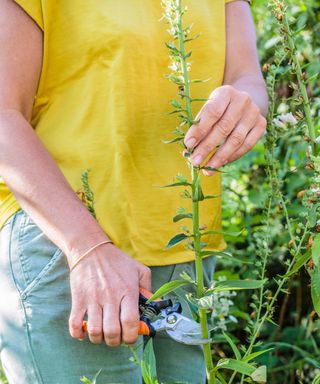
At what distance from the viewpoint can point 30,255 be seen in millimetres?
1592

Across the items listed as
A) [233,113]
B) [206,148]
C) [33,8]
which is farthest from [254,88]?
[33,8]

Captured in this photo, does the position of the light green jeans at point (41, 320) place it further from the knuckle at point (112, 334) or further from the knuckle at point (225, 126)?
the knuckle at point (225, 126)

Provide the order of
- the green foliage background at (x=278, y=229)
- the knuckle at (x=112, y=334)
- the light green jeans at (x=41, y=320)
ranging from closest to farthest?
the knuckle at (x=112, y=334), the light green jeans at (x=41, y=320), the green foliage background at (x=278, y=229)

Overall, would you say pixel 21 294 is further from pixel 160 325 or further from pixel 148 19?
pixel 148 19

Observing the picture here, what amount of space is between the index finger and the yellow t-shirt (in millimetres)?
179

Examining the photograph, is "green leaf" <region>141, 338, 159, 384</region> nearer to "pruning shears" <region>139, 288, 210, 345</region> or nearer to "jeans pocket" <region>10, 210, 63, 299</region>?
"pruning shears" <region>139, 288, 210, 345</region>

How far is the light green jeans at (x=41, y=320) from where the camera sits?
1568 millimetres

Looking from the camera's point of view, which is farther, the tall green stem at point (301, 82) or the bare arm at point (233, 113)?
the tall green stem at point (301, 82)

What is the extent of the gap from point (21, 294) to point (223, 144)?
507 mm

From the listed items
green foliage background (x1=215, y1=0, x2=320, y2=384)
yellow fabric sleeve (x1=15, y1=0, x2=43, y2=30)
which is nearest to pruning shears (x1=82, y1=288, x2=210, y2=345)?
yellow fabric sleeve (x1=15, y1=0, x2=43, y2=30)

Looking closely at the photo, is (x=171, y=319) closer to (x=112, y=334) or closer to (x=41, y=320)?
(x=112, y=334)

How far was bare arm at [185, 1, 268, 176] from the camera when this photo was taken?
1.41m

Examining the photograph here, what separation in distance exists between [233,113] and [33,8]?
0.44 metres

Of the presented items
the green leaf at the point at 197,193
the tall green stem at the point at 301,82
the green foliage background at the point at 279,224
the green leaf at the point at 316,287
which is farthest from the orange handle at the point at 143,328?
the green foliage background at the point at 279,224
